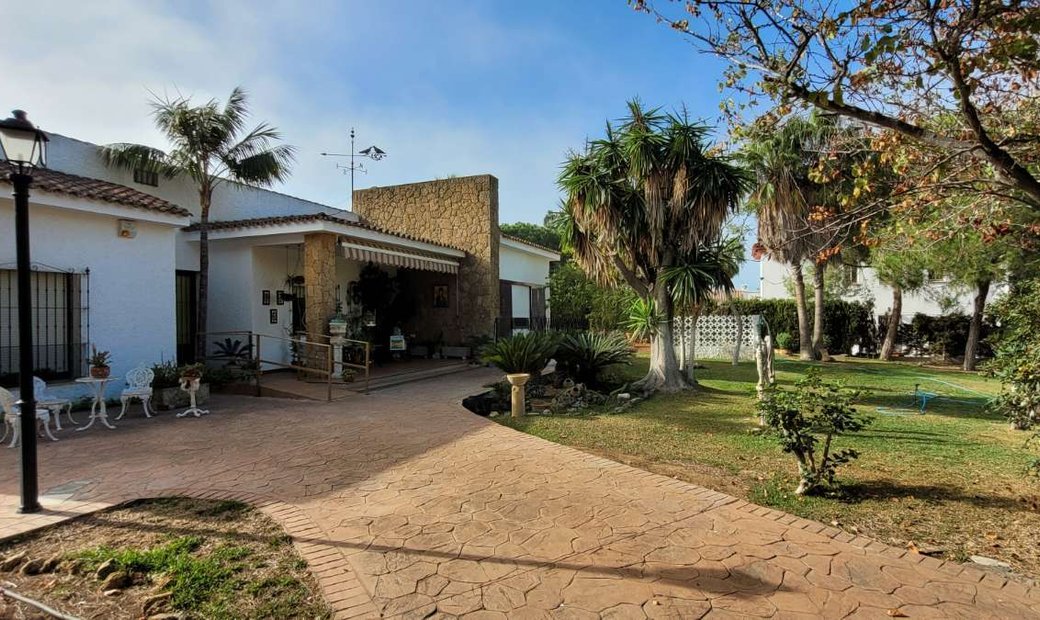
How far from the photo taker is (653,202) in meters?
12.0

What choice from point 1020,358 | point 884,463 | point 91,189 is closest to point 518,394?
point 884,463

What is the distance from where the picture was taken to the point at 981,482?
6152mm

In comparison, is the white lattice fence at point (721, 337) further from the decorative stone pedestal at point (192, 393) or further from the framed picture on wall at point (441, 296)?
the decorative stone pedestal at point (192, 393)

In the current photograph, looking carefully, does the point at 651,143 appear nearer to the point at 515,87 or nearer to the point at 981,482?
the point at 515,87

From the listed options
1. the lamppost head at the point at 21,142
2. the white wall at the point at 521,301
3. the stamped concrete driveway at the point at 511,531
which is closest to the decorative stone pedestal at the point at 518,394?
the stamped concrete driveway at the point at 511,531

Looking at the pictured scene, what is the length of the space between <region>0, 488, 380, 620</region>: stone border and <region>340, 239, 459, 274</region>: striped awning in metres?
9.00

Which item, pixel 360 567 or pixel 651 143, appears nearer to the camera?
pixel 360 567

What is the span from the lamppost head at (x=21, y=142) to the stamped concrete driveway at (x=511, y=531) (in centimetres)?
366

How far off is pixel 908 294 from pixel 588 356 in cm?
1947

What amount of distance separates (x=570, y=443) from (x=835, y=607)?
4744mm

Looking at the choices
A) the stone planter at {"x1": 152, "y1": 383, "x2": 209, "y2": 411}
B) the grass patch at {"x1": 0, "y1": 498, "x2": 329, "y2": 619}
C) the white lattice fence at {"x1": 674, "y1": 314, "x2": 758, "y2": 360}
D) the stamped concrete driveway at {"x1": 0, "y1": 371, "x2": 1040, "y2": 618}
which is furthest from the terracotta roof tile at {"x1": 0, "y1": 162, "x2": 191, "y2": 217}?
the white lattice fence at {"x1": 674, "y1": 314, "x2": 758, "y2": 360}

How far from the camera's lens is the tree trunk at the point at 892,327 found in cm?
2300

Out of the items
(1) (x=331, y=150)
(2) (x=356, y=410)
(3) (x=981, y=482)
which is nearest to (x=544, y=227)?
(1) (x=331, y=150)

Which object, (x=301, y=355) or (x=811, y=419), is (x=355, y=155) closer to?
A: (x=301, y=355)
